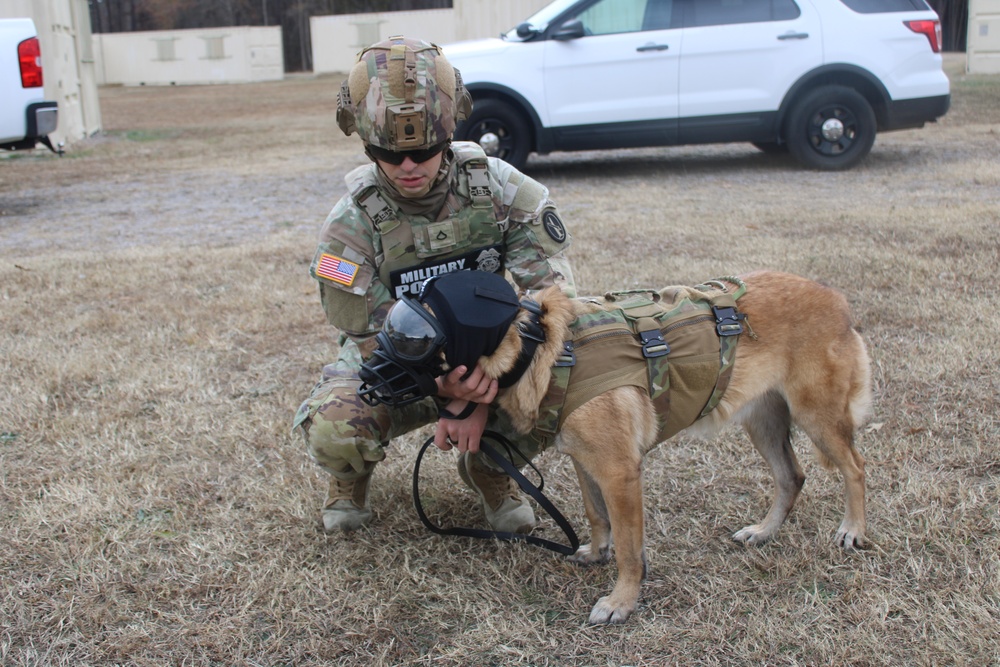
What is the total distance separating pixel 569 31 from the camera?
9.12 m

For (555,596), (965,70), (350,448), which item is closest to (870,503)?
(555,596)

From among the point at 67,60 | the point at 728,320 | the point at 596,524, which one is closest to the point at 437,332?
the point at 728,320

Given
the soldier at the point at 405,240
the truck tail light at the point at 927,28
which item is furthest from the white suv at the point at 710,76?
the soldier at the point at 405,240

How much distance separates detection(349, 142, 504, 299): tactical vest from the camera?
284 cm

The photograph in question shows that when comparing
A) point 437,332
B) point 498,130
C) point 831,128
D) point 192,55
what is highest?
point 192,55

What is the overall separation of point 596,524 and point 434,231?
42.2 inches

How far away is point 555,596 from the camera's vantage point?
264 centimetres

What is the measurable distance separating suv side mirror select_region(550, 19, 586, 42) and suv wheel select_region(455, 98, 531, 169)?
87 centimetres

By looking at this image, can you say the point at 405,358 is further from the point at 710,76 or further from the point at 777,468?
the point at 710,76

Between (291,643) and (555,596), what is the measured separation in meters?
0.78

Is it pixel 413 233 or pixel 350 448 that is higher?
pixel 413 233

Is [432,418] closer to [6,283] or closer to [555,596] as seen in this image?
[555,596]

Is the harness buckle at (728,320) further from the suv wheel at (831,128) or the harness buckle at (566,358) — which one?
the suv wheel at (831,128)

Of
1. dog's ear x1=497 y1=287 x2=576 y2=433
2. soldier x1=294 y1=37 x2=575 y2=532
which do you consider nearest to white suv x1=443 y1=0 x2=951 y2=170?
soldier x1=294 y1=37 x2=575 y2=532
